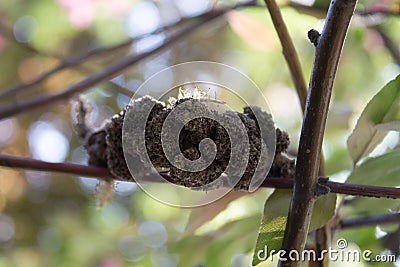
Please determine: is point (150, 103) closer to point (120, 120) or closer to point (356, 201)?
point (120, 120)

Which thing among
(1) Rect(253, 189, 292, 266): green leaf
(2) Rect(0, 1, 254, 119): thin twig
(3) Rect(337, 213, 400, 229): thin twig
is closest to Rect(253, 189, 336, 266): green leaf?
(1) Rect(253, 189, 292, 266): green leaf

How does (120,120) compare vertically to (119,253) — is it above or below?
below

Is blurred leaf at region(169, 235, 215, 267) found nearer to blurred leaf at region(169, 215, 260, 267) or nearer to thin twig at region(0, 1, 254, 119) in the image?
blurred leaf at region(169, 215, 260, 267)

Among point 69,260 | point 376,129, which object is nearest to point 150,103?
A: point 376,129

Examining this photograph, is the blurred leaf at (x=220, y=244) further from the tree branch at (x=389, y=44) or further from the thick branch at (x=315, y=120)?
the tree branch at (x=389, y=44)

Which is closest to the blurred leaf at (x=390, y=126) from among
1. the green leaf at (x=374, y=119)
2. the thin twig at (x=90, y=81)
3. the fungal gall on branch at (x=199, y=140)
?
the green leaf at (x=374, y=119)
